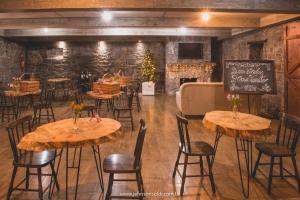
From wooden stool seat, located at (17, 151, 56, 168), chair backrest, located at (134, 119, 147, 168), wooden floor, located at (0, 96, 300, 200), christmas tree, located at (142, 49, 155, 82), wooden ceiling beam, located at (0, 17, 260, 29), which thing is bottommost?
wooden floor, located at (0, 96, 300, 200)

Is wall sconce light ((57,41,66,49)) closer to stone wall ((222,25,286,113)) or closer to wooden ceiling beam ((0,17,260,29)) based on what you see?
wooden ceiling beam ((0,17,260,29))

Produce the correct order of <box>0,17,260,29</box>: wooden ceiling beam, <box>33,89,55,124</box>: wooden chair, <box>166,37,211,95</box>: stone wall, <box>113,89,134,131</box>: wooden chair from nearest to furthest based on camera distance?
<box>33,89,55,124</box>: wooden chair, <box>113,89,134,131</box>: wooden chair, <box>0,17,260,29</box>: wooden ceiling beam, <box>166,37,211,95</box>: stone wall

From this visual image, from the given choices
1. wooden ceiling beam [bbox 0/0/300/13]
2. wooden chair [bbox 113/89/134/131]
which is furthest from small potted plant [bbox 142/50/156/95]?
wooden ceiling beam [bbox 0/0/300/13]

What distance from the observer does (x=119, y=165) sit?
2527mm

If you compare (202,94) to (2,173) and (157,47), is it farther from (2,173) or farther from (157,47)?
(157,47)

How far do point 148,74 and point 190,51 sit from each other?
6.92ft

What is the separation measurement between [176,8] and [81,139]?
127 inches

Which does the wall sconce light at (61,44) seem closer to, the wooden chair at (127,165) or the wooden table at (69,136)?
the wooden table at (69,136)

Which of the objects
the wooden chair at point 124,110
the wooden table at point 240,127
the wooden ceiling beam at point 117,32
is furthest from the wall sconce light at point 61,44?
the wooden table at point 240,127

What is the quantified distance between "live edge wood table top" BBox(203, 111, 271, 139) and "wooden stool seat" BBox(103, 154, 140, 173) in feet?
3.40

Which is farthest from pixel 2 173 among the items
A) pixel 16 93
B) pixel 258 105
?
pixel 258 105

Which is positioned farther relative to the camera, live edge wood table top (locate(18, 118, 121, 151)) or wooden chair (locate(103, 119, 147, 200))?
wooden chair (locate(103, 119, 147, 200))

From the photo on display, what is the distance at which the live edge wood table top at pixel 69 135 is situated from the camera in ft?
7.52

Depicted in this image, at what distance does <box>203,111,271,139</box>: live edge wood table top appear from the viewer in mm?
2756
